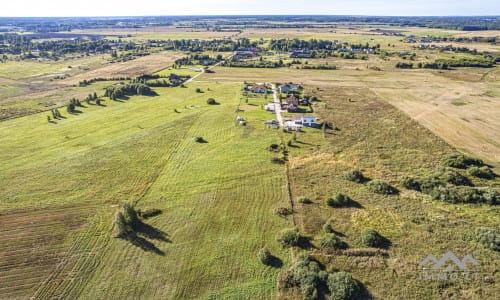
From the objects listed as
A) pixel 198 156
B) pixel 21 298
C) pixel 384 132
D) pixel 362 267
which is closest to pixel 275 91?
pixel 384 132

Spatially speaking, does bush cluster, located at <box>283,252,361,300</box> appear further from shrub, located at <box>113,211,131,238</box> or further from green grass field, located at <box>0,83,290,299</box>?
shrub, located at <box>113,211,131,238</box>

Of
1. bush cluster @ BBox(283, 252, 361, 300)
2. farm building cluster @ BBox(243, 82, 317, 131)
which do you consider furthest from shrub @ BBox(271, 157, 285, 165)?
bush cluster @ BBox(283, 252, 361, 300)

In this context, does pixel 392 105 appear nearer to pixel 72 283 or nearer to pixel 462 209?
pixel 462 209

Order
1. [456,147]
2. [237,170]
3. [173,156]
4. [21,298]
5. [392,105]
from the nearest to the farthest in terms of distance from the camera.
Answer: [21,298] < [237,170] < [173,156] < [456,147] < [392,105]

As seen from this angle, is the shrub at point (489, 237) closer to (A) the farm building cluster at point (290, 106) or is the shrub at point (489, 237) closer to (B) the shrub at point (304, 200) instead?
(B) the shrub at point (304, 200)

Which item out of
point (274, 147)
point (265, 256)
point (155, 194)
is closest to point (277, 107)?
point (274, 147)

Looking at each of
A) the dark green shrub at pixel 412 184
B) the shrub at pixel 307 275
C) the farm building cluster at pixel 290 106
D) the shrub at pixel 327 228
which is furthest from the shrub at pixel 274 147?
the shrub at pixel 307 275
